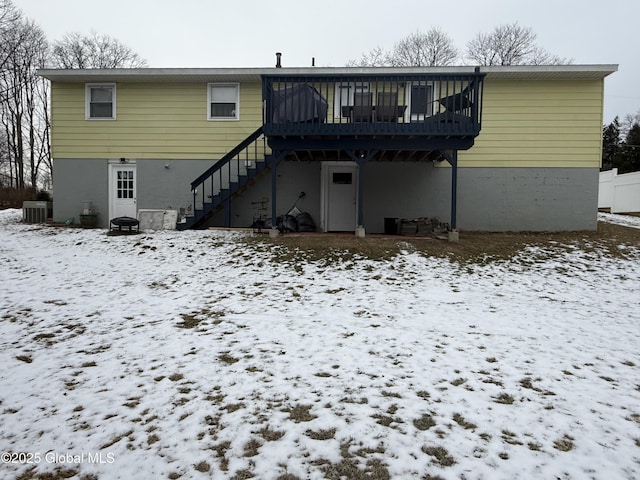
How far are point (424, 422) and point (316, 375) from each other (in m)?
1.05

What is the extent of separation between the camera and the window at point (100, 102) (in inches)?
450

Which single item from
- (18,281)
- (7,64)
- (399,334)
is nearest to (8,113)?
(7,64)

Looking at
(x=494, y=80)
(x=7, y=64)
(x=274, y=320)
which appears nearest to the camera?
(x=274, y=320)

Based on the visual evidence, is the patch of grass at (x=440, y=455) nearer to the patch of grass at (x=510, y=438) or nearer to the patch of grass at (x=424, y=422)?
the patch of grass at (x=424, y=422)

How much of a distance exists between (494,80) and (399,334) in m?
9.40

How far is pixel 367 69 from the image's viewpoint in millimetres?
10070

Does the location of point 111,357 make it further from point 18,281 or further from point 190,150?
point 190,150

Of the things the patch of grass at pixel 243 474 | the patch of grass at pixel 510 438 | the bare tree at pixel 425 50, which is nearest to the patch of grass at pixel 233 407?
the patch of grass at pixel 243 474

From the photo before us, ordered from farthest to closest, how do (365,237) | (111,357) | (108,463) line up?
(365,237) → (111,357) → (108,463)

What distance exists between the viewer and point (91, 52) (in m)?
26.2

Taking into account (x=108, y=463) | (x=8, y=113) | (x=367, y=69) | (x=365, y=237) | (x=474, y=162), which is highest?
(x=8, y=113)

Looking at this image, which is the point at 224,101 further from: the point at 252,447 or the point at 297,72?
the point at 252,447

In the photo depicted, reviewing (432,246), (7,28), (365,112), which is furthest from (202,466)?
(7,28)

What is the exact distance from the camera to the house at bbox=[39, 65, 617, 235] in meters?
10.7
